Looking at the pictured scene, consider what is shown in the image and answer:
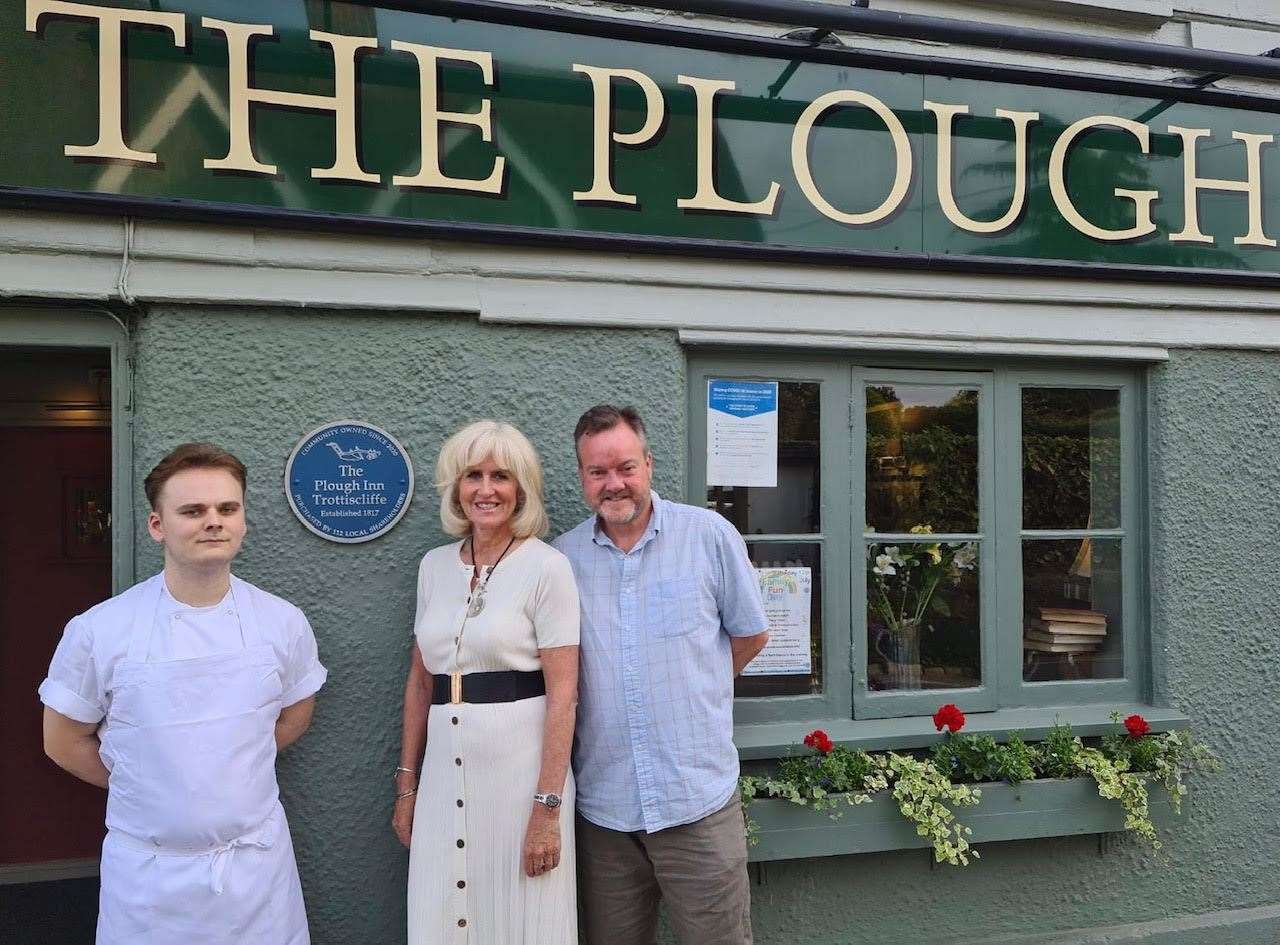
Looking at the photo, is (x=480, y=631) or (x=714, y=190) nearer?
(x=480, y=631)

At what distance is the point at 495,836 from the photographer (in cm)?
247

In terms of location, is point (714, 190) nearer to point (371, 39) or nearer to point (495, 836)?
point (371, 39)

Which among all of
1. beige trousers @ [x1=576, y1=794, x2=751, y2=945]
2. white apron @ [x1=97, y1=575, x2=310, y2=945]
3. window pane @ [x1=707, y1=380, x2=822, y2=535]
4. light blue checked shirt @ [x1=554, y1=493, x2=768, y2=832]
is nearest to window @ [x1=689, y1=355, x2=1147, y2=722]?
window pane @ [x1=707, y1=380, x2=822, y2=535]

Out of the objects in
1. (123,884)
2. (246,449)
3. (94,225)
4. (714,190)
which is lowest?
(123,884)

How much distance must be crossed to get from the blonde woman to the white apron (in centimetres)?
45

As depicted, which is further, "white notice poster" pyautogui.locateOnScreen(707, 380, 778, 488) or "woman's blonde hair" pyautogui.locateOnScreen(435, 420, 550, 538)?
"white notice poster" pyautogui.locateOnScreen(707, 380, 778, 488)

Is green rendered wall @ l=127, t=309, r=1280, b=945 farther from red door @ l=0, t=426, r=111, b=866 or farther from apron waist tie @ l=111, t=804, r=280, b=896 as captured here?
red door @ l=0, t=426, r=111, b=866

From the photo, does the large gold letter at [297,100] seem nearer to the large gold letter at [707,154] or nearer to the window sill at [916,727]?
the large gold letter at [707,154]

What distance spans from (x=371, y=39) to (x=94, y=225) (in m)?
1.01

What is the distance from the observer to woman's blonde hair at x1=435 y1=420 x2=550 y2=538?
2.59 metres

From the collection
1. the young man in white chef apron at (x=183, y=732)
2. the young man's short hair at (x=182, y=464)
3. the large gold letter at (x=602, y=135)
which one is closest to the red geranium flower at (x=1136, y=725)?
the large gold letter at (x=602, y=135)

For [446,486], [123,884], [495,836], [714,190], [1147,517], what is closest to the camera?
[123,884]

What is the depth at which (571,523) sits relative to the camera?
3.13 m

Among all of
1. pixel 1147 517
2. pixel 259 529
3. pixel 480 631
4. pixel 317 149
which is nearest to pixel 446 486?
pixel 480 631
